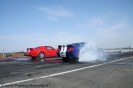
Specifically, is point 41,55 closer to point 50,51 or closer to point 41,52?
point 41,52

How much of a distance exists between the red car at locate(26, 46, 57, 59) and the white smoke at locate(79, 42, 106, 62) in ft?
18.1

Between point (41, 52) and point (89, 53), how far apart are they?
582 centimetres

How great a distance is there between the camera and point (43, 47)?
16.9m

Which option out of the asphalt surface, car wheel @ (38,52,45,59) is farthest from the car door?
the asphalt surface

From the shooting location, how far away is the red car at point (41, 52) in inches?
633

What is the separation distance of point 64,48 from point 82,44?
5.02 ft

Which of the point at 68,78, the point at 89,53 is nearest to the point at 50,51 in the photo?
the point at 89,53

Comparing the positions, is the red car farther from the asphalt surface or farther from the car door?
the asphalt surface

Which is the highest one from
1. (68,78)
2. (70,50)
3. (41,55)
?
(70,50)

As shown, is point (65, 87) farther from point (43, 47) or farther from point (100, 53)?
point (43, 47)

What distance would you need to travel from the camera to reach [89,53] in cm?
1328

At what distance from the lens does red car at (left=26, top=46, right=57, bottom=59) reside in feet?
52.7

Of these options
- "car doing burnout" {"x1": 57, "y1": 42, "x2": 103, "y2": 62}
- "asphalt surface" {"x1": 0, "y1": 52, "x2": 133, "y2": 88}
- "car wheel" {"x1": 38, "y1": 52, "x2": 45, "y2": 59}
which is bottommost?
"asphalt surface" {"x1": 0, "y1": 52, "x2": 133, "y2": 88}

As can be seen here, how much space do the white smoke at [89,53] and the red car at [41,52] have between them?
5516mm
